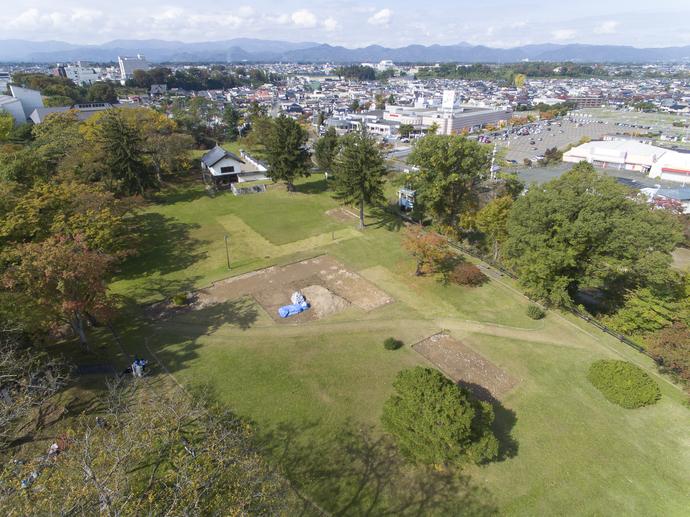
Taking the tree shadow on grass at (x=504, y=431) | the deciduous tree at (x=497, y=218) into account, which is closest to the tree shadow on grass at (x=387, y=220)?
the deciduous tree at (x=497, y=218)

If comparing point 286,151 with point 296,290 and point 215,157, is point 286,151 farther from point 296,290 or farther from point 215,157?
point 296,290

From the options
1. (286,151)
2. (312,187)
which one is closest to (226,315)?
(286,151)

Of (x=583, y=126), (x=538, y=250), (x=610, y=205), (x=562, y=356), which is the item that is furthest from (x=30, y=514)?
(x=583, y=126)

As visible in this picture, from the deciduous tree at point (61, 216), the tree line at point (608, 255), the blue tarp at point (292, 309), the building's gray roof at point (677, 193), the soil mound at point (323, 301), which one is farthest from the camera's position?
the building's gray roof at point (677, 193)

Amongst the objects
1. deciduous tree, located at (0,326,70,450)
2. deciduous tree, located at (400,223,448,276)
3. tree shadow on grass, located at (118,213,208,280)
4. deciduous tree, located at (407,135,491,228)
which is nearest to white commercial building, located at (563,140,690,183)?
deciduous tree, located at (407,135,491,228)

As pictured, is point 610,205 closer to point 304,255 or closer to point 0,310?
point 304,255

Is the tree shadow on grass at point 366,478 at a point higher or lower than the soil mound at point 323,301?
lower

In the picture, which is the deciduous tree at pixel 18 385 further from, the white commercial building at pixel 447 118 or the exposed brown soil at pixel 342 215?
the white commercial building at pixel 447 118
